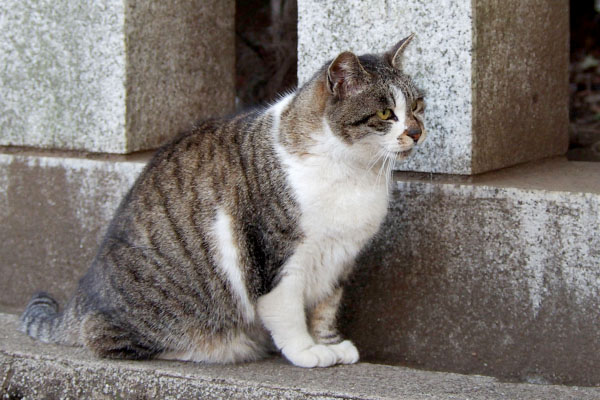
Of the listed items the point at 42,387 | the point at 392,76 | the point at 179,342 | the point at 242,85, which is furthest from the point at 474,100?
the point at 242,85

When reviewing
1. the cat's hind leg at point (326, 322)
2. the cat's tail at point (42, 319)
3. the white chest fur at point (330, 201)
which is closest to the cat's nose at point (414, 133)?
the white chest fur at point (330, 201)

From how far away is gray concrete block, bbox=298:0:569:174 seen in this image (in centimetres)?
306

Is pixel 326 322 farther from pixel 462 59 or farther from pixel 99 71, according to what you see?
pixel 99 71

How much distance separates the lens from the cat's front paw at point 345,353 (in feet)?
10.1

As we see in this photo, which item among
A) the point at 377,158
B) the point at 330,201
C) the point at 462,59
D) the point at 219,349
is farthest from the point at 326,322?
the point at 462,59

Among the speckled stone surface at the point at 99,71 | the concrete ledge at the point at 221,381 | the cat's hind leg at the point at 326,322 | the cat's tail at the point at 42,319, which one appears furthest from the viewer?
the speckled stone surface at the point at 99,71

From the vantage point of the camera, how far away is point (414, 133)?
9.20 feet

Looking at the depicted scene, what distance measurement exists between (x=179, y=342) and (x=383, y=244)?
876 mm

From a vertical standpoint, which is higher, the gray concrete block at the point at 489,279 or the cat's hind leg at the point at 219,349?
the gray concrete block at the point at 489,279

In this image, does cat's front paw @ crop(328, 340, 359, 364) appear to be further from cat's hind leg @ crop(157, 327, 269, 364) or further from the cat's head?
the cat's head

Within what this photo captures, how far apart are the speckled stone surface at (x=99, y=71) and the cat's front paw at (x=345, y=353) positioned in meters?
1.31

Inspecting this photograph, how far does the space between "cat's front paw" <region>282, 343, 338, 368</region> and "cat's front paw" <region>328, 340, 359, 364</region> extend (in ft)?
0.12

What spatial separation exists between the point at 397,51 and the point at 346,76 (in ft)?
0.83

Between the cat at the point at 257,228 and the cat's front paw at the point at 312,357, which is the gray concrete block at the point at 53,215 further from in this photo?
the cat's front paw at the point at 312,357
